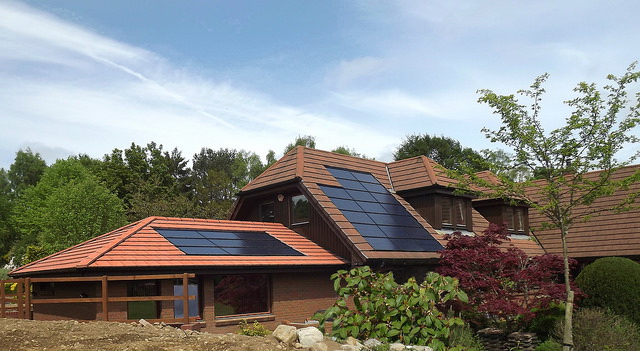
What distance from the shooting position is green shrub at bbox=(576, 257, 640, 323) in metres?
15.9

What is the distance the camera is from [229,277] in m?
18.5

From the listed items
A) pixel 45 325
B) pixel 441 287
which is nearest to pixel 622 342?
pixel 441 287

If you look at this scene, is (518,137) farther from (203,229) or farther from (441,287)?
(203,229)

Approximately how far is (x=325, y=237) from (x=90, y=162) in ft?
174

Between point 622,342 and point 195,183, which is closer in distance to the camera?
point 622,342

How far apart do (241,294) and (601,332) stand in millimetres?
10514

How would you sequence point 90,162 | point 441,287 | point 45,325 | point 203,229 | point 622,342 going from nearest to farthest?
point 45,325 → point 441,287 → point 622,342 → point 203,229 → point 90,162

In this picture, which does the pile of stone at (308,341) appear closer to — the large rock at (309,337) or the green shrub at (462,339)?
the large rock at (309,337)

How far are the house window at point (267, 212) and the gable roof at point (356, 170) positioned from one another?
3.13 feet

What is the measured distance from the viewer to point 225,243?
64.3 ft

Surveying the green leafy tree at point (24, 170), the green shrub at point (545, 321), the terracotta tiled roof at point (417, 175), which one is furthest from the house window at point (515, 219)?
the green leafy tree at point (24, 170)

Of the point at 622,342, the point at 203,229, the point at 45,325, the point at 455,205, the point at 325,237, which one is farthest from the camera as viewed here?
the point at 455,205

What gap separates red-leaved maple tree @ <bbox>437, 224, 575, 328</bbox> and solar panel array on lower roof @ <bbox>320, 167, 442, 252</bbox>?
406 cm

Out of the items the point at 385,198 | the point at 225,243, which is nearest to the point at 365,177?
the point at 385,198
